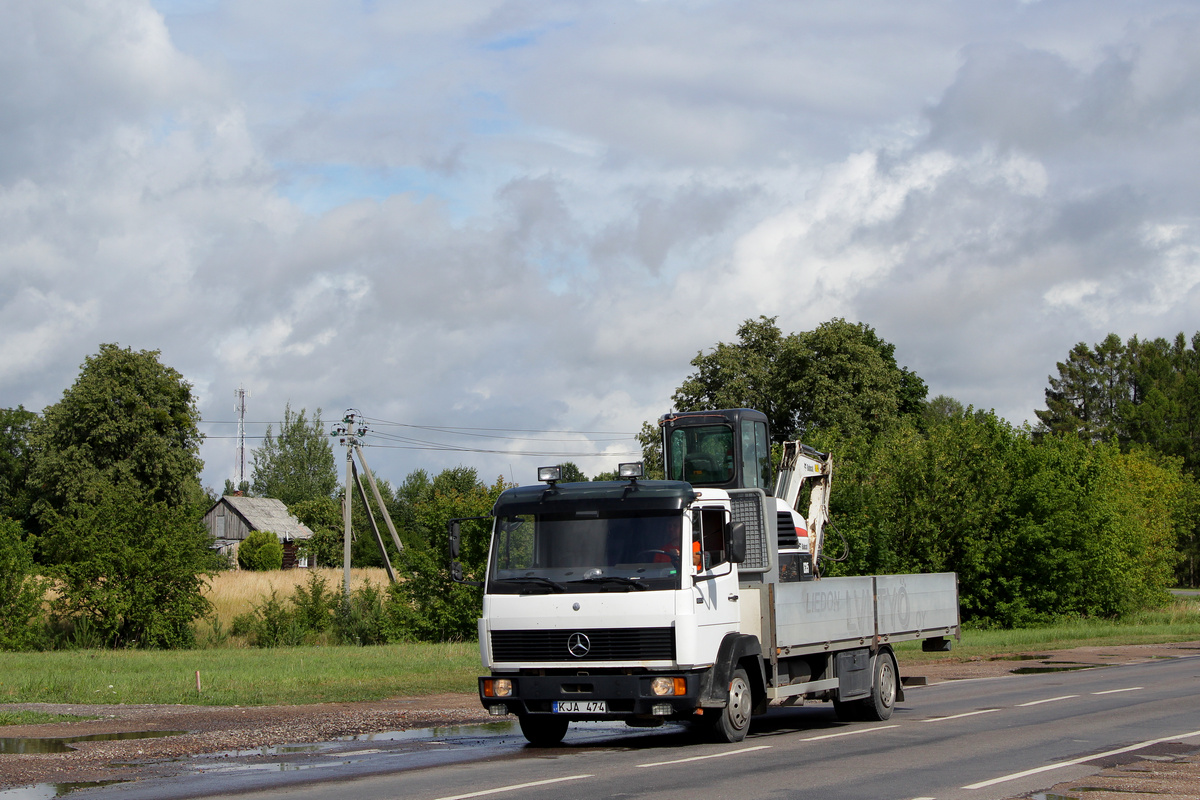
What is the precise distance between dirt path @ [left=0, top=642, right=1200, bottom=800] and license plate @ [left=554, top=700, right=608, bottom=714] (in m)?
4.01

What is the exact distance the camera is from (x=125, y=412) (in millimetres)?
64688

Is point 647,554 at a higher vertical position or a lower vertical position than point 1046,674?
higher

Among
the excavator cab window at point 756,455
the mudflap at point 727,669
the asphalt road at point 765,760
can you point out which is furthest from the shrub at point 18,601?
the mudflap at point 727,669

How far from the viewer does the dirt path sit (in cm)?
1120

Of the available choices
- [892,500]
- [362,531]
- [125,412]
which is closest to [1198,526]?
[892,500]

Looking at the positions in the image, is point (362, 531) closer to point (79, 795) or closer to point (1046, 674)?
point (1046, 674)

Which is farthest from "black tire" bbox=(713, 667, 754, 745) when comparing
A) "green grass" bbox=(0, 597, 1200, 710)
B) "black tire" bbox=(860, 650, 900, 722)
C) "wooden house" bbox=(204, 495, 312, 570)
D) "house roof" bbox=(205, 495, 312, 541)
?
"house roof" bbox=(205, 495, 312, 541)

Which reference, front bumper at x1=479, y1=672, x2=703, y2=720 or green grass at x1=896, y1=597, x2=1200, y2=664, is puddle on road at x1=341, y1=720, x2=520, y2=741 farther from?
green grass at x1=896, y1=597, x2=1200, y2=664

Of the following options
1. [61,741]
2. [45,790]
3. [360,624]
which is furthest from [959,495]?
[45,790]

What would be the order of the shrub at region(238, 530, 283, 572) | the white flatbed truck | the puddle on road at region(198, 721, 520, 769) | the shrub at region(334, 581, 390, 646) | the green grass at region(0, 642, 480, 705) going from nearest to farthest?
1. the white flatbed truck
2. the puddle on road at region(198, 721, 520, 769)
3. the green grass at region(0, 642, 480, 705)
4. the shrub at region(334, 581, 390, 646)
5. the shrub at region(238, 530, 283, 572)

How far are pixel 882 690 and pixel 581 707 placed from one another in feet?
18.4

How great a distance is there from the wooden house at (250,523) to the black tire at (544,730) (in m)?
82.3

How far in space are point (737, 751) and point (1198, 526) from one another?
81753 mm

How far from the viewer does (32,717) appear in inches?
639
